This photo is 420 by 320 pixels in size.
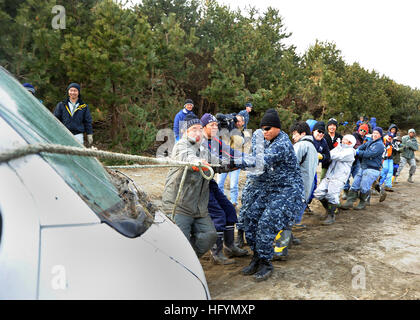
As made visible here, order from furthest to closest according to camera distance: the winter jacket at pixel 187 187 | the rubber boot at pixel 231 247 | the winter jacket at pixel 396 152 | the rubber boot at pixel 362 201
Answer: the winter jacket at pixel 396 152 < the rubber boot at pixel 362 201 < the rubber boot at pixel 231 247 < the winter jacket at pixel 187 187

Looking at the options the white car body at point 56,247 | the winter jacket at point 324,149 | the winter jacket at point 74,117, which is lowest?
the white car body at point 56,247

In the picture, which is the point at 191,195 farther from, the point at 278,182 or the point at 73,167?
the point at 73,167

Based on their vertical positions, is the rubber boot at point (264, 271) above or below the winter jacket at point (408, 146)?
below

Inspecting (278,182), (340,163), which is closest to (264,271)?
(278,182)

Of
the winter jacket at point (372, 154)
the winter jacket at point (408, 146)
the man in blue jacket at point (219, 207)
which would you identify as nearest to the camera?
the man in blue jacket at point (219, 207)

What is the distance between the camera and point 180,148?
3.40 m

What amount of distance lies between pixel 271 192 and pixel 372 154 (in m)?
4.23

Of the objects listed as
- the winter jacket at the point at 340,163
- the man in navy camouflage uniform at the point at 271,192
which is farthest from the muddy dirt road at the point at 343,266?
the winter jacket at the point at 340,163

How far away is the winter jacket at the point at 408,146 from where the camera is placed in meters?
10.8

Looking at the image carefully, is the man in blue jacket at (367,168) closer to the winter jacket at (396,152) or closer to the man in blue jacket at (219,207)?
the winter jacket at (396,152)

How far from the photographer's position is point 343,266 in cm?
418

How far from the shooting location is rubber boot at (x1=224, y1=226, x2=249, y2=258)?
4.41m

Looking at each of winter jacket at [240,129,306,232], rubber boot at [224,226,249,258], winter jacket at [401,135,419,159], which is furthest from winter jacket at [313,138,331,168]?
winter jacket at [401,135,419,159]

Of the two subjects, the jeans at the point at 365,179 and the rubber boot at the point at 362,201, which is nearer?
the jeans at the point at 365,179
